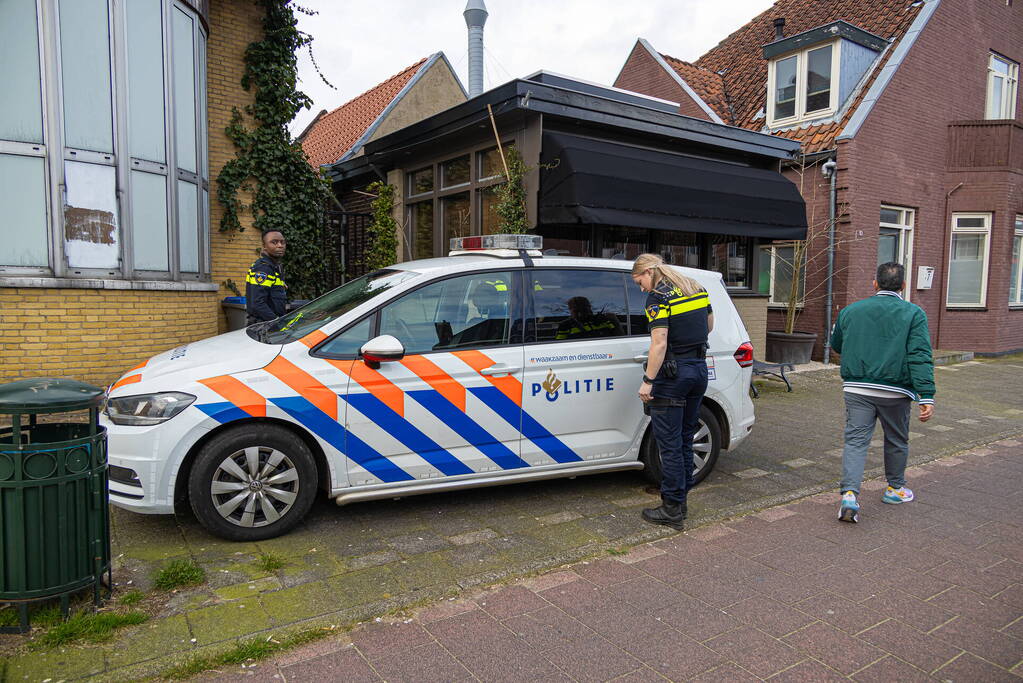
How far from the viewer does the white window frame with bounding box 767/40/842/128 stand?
1338cm

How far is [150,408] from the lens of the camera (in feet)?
13.1

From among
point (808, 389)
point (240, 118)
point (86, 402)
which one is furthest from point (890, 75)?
point (86, 402)

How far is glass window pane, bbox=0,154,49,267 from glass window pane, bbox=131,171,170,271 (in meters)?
0.89

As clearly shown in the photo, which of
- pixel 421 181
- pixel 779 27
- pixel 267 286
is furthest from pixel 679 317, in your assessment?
pixel 779 27

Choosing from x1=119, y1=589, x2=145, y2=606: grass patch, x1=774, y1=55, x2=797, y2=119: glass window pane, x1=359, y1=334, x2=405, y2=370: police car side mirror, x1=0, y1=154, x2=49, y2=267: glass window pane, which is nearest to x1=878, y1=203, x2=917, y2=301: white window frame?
x1=774, y1=55, x2=797, y2=119: glass window pane

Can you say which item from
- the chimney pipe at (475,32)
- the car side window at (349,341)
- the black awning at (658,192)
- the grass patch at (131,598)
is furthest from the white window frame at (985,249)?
the grass patch at (131,598)

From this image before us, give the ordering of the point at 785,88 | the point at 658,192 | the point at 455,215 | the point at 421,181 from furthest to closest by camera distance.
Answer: the point at 785,88 < the point at 421,181 < the point at 455,215 < the point at 658,192

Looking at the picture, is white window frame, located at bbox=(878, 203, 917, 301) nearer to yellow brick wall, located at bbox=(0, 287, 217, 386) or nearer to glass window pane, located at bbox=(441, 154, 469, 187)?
glass window pane, located at bbox=(441, 154, 469, 187)

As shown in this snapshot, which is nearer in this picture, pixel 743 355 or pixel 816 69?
pixel 743 355

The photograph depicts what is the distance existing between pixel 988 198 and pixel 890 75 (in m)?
3.84

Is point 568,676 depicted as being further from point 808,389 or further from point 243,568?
point 808,389

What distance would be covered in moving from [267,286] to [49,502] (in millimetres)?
3881

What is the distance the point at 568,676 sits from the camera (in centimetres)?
294

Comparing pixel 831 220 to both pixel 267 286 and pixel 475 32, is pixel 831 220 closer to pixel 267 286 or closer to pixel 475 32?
pixel 267 286
